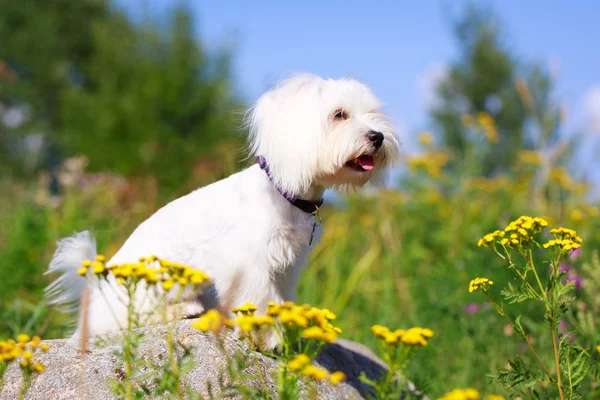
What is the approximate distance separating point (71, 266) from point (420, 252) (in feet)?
12.1

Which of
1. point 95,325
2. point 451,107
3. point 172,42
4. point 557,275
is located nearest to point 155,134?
point 172,42

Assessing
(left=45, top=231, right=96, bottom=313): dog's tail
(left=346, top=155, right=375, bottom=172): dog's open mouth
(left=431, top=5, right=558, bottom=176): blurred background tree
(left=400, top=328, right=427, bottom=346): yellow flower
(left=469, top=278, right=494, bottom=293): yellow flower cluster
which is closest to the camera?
(left=400, top=328, right=427, bottom=346): yellow flower

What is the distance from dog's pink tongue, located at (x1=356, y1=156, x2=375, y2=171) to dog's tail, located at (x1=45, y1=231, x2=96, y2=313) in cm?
149

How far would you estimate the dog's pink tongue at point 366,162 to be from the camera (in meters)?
3.15

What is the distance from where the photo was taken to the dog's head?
3026 mm

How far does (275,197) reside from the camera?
10.1ft

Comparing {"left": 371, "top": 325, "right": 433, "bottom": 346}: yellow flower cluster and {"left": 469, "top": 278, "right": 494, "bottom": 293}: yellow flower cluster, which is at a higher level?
{"left": 469, "top": 278, "right": 494, "bottom": 293}: yellow flower cluster

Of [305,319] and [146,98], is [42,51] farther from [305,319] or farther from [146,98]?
[305,319]

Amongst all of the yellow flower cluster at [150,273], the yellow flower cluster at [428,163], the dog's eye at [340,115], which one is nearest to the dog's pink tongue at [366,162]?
the dog's eye at [340,115]

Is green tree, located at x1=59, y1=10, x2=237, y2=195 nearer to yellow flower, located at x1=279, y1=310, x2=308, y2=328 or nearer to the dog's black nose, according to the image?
the dog's black nose

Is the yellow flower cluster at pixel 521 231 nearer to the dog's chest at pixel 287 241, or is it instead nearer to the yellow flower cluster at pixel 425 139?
the dog's chest at pixel 287 241

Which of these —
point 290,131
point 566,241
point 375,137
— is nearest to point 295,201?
point 290,131

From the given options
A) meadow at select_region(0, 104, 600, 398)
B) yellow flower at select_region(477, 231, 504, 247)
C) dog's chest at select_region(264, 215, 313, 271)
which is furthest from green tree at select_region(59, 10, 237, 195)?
yellow flower at select_region(477, 231, 504, 247)

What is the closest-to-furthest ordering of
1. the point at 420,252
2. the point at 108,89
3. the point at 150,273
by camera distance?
1. the point at 150,273
2. the point at 420,252
3. the point at 108,89
